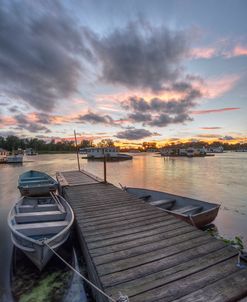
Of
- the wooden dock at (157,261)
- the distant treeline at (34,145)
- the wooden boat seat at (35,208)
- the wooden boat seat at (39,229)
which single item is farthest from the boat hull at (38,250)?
the distant treeline at (34,145)

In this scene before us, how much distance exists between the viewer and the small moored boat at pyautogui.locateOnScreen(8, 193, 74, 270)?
3942mm

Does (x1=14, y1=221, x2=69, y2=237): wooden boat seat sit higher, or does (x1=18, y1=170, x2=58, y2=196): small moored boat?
(x1=14, y1=221, x2=69, y2=237): wooden boat seat

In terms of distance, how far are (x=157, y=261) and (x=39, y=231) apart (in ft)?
10.5

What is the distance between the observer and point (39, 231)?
4809 millimetres

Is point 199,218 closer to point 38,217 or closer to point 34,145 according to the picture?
point 38,217

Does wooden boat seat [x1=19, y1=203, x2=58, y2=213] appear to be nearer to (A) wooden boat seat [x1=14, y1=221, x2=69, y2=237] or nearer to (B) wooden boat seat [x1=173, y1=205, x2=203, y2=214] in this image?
(A) wooden boat seat [x1=14, y1=221, x2=69, y2=237]

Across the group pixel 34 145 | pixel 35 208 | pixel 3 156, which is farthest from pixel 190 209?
pixel 34 145

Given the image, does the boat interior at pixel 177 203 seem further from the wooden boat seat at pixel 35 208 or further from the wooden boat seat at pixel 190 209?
the wooden boat seat at pixel 35 208

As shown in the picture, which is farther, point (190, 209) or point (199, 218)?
point (190, 209)

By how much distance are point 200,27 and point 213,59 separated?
11.4 feet

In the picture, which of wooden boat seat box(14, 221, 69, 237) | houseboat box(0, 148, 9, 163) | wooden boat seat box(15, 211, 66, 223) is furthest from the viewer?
houseboat box(0, 148, 9, 163)

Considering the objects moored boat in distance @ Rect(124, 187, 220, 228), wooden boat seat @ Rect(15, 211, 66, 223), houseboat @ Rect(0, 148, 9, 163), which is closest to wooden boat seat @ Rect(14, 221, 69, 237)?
wooden boat seat @ Rect(15, 211, 66, 223)

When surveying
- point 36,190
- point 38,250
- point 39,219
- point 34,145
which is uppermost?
point 34,145

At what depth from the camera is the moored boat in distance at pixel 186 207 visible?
629 centimetres
